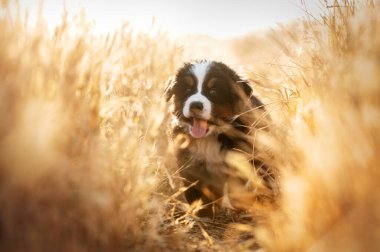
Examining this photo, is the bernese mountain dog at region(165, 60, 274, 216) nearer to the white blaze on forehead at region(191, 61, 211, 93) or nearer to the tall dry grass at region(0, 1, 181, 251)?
the white blaze on forehead at region(191, 61, 211, 93)

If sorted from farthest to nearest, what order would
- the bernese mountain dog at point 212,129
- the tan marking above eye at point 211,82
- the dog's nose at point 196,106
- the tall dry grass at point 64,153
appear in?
the tan marking above eye at point 211,82
the dog's nose at point 196,106
the bernese mountain dog at point 212,129
the tall dry grass at point 64,153

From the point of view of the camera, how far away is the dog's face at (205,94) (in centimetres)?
430

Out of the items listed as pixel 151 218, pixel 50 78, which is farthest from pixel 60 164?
pixel 151 218

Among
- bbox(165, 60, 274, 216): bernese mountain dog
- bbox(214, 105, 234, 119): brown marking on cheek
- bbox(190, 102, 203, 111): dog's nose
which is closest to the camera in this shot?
bbox(165, 60, 274, 216): bernese mountain dog

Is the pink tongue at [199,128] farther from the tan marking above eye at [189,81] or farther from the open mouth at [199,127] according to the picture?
the tan marking above eye at [189,81]

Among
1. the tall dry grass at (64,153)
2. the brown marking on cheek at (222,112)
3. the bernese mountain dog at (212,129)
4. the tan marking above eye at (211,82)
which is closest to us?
the tall dry grass at (64,153)

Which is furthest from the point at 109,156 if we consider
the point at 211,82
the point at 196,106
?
the point at 211,82

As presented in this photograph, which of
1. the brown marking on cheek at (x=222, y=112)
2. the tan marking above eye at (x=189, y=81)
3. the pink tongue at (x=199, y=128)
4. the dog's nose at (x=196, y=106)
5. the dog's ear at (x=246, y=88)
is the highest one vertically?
the tan marking above eye at (x=189, y=81)

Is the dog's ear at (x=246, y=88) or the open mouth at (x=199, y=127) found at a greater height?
the dog's ear at (x=246, y=88)

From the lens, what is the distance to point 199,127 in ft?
14.5

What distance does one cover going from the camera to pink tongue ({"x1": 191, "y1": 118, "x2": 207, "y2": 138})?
438 centimetres

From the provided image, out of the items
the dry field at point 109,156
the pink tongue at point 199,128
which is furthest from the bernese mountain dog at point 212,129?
the dry field at point 109,156

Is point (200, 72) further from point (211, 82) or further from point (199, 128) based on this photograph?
point (199, 128)

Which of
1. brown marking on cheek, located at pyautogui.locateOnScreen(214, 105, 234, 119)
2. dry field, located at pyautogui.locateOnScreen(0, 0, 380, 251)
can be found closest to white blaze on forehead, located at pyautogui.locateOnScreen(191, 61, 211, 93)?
brown marking on cheek, located at pyautogui.locateOnScreen(214, 105, 234, 119)
